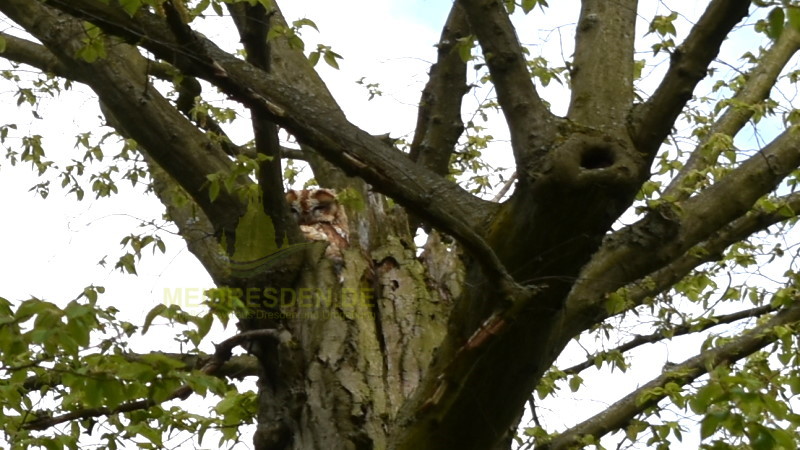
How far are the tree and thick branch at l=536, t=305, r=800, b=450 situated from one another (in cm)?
2

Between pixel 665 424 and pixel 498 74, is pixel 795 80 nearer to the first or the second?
pixel 665 424

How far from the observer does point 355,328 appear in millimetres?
4211

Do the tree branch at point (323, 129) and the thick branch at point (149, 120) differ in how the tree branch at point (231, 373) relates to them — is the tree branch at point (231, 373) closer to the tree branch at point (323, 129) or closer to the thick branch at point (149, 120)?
the thick branch at point (149, 120)

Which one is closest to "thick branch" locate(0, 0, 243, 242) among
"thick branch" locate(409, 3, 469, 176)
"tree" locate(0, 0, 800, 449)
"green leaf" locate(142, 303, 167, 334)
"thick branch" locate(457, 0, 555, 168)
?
"tree" locate(0, 0, 800, 449)

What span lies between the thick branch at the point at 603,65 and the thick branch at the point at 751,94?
1219mm

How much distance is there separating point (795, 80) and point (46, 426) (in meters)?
4.83

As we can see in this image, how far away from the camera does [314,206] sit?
5.00 m

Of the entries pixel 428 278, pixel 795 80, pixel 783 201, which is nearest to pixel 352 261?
pixel 428 278

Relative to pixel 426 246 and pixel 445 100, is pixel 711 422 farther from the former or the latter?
pixel 445 100

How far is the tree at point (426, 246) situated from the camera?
307cm

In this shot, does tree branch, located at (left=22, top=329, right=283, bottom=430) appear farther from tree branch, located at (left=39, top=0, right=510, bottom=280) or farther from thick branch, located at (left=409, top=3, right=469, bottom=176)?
thick branch, located at (left=409, top=3, right=469, bottom=176)

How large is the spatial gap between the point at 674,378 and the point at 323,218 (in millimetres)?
1976

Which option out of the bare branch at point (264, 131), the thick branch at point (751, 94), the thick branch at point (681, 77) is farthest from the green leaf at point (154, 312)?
the thick branch at point (751, 94)

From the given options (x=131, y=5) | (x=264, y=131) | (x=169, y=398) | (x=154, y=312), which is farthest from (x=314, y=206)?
(x=131, y=5)
